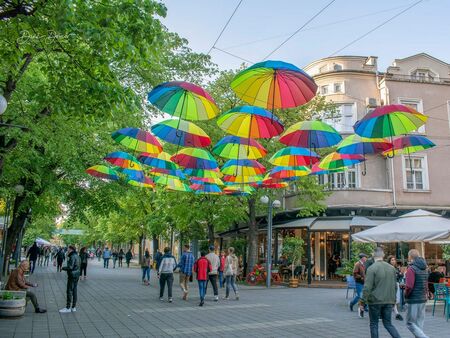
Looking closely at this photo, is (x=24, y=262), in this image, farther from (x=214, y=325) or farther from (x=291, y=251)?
(x=291, y=251)

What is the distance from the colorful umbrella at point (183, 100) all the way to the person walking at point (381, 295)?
4.89 m

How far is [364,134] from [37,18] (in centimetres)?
732

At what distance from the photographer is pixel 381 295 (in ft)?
23.6

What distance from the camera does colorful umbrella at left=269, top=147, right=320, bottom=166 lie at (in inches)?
494

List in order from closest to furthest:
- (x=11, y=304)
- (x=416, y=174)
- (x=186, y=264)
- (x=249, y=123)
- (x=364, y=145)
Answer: (x=249, y=123)
(x=11, y=304)
(x=364, y=145)
(x=186, y=264)
(x=416, y=174)

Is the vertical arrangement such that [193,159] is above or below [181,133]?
below

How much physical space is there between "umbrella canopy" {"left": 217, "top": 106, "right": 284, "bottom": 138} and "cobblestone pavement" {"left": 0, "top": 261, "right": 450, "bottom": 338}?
15.5 feet

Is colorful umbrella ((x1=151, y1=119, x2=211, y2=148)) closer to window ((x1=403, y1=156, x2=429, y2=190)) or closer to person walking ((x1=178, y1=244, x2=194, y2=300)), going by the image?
person walking ((x1=178, y1=244, x2=194, y2=300))

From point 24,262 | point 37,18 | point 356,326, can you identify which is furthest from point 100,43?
point 356,326

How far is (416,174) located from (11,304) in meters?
25.7

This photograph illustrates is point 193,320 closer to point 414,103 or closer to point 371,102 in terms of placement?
point 371,102

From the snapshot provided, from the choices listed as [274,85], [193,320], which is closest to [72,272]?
[193,320]

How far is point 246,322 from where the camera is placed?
1062cm

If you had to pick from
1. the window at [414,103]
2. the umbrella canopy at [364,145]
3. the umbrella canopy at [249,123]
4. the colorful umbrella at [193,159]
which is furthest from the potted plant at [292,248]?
the umbrella canopy at [249,123]
